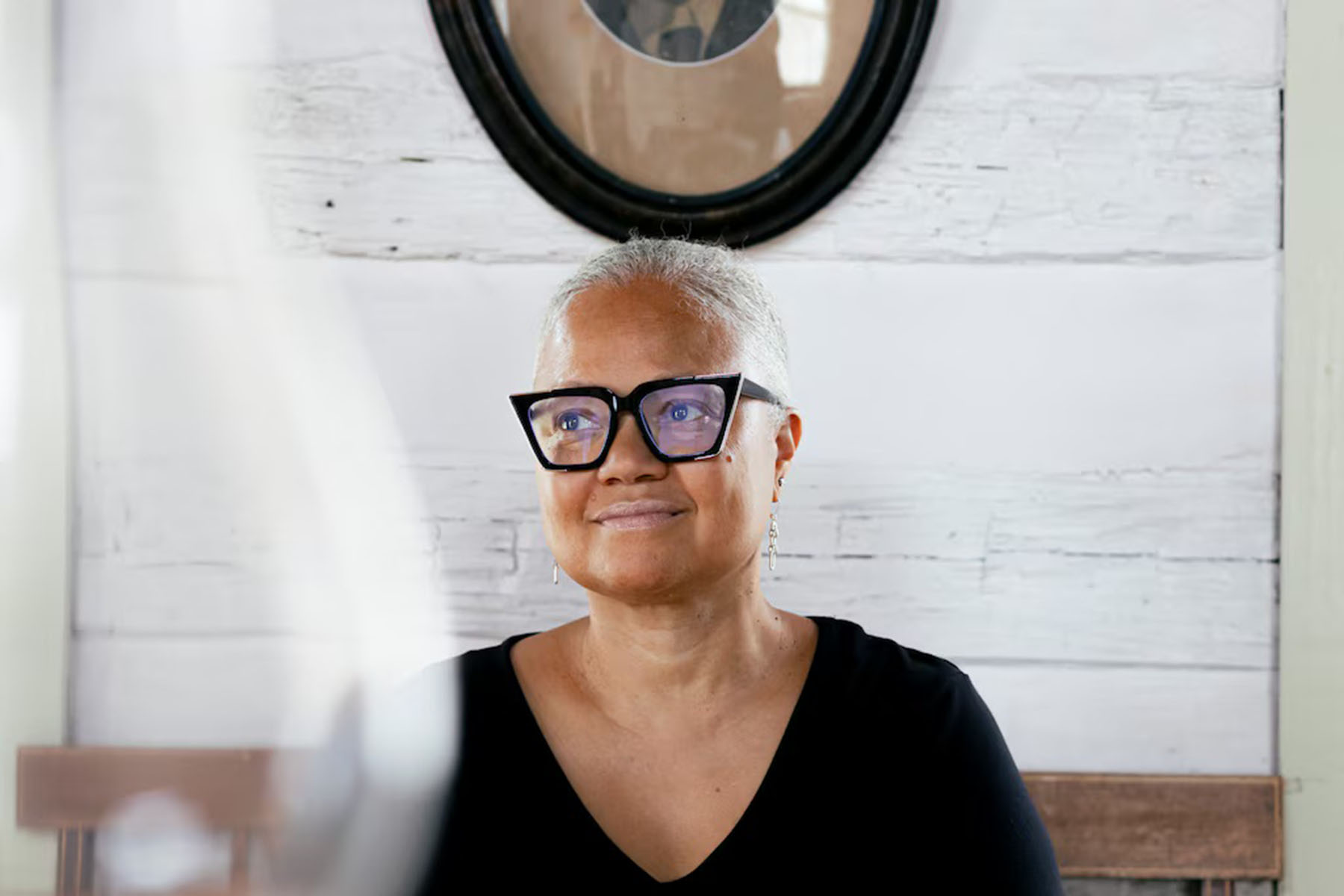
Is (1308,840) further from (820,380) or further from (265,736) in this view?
(265,736)

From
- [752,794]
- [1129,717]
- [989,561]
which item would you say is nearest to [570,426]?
[752,794]

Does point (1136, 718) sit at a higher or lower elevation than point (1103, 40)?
lower

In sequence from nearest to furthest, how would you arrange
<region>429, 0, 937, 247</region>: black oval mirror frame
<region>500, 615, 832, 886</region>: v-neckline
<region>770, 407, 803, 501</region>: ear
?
<region>500, 615, 832, 886</region>: v-neckline
<region>770, 407, 803, 501</region>: ear
<region>429, 0, 937, 247</region>: black oval mirror frame

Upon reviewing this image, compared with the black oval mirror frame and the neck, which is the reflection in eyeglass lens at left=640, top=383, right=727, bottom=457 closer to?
the neck

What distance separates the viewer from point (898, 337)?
1.41 meters

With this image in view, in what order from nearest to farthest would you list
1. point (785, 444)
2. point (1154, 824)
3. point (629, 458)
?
1. point (629, 458)
2. point (785, 444)
3. point (1154, 824)

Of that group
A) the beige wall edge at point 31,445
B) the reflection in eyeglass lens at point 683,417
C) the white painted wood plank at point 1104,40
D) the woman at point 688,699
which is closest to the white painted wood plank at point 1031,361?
the white painted wood plank at point 1104,40

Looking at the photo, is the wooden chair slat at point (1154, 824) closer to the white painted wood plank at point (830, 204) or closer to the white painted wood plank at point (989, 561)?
the white painted wood plank at point (989, 561)

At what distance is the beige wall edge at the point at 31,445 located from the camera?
142 cm

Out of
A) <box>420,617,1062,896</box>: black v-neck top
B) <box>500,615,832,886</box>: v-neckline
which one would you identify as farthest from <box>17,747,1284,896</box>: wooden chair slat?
<box>500,615,832,886</box>: v-neckline

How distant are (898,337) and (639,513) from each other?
575 millimetres

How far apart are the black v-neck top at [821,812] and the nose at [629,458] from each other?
253mm

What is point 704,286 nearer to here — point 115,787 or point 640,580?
point 640,580

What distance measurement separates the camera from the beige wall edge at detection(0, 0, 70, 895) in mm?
1420
